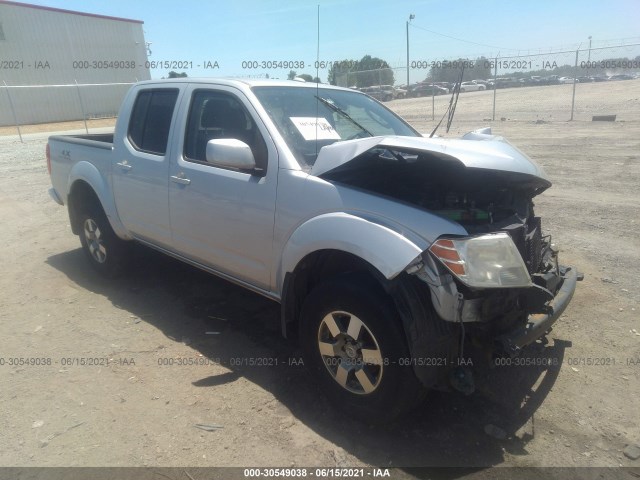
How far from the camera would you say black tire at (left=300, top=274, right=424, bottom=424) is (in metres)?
2.53

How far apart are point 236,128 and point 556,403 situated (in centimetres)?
289

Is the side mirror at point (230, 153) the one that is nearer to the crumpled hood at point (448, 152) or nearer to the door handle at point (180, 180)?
the crumpled hood at point (448, 152)

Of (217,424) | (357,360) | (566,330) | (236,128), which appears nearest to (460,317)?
(357,360)

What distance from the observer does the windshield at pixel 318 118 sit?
3.29 meters

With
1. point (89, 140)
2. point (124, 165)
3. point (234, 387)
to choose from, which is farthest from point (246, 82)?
point (89, 140)

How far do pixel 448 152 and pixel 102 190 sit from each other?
357 centimetres

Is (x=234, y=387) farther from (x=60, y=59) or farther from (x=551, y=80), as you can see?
(x=551, y=80)

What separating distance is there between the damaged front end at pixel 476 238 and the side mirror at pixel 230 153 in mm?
511

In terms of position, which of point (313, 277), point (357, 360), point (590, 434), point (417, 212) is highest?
point (417, 212)

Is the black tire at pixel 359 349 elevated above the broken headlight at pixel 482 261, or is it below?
below

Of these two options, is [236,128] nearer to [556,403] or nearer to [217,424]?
[217,424]

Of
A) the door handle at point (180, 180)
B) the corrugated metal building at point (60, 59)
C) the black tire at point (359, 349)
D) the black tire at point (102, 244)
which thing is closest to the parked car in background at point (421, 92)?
the corrugated metal building at point (60, 59)

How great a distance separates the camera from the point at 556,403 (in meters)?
3.00

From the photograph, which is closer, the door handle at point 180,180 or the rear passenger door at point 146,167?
the door handle at point 180,180
